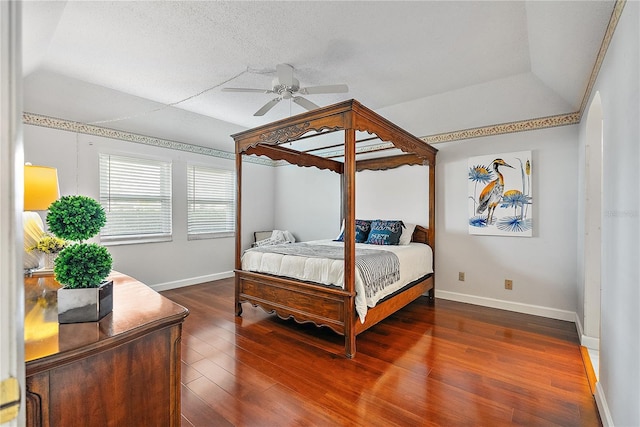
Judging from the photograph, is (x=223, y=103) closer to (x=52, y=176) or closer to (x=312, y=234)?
(x=52, y=176)

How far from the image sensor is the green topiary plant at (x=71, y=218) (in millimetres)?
1113

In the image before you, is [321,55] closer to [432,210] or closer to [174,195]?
[432,210]

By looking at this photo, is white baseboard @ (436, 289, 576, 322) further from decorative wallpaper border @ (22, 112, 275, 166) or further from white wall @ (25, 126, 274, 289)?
decorative wallpaper border @ (22, 112, 275, 166)

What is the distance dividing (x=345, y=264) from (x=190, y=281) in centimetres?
344

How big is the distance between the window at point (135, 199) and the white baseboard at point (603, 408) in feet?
16.7

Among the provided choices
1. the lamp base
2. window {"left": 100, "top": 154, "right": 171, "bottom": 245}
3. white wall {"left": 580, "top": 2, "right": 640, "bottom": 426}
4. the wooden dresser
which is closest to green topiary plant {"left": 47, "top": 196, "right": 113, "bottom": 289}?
the wooden dresser

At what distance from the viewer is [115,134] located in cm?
418

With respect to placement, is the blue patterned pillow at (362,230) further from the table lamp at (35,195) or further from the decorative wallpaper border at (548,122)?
the table lamp at (35,195)

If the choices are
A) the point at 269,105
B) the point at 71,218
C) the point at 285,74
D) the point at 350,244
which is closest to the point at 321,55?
the point at 285,74

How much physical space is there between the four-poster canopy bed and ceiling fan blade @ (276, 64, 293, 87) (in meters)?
0.32

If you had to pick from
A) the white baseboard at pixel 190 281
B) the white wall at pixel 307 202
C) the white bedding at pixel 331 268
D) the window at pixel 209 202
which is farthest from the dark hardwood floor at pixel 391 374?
the white wall at pixel 307 202

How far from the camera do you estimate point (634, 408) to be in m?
1.28

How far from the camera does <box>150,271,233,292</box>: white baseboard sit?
183 inches

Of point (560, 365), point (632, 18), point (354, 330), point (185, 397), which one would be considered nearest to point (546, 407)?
point (560, 365)
